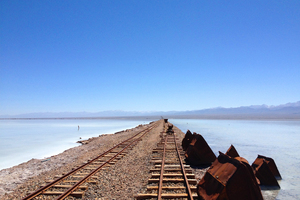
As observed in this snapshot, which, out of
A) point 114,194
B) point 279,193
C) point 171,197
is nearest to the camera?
point 171,197

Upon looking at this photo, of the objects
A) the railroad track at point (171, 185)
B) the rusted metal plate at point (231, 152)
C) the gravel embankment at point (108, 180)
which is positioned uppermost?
the rusted metal plate at point (231, 152)

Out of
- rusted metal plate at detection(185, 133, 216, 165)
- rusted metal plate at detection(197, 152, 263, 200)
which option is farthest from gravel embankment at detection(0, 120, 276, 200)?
rusted metal plate at detection(197, 152, 263, 200)

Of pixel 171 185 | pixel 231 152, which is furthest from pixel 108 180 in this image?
pixel 231 152

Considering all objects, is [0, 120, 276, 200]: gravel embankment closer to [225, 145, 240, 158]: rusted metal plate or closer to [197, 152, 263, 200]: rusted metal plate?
[225, 145, 240, 158]: rusted metal plate

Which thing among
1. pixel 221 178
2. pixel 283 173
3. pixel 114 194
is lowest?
pixel 283 173

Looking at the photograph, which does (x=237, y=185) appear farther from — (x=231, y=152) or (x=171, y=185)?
(x=231, y=152)

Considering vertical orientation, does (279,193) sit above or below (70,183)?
below

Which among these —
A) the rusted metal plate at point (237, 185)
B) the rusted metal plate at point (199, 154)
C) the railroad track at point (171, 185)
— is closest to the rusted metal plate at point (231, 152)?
the rusted metal plate at point (199, 154)

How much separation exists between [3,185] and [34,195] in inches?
139

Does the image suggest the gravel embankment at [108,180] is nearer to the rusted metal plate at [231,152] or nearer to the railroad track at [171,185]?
the railroad track at [171,185]

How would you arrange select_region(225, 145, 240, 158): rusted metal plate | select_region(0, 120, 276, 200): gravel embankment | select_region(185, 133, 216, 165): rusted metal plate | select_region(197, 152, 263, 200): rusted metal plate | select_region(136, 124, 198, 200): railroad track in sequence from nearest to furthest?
select_region(197, 152, 263, 200): rusted metal plate → select_region(136, 124, 198, 200): railroad track → select_region(0, 120, 276, 200): gravel embankment → select_region(225, 145, 240, 158): rusted metal plate → select_region(185, 133, 216, 165): rusted metal plate

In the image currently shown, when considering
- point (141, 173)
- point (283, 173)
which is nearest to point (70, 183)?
point (141, 173)

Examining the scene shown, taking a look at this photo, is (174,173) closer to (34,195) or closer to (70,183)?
(70,183)

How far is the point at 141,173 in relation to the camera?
8.45 m
